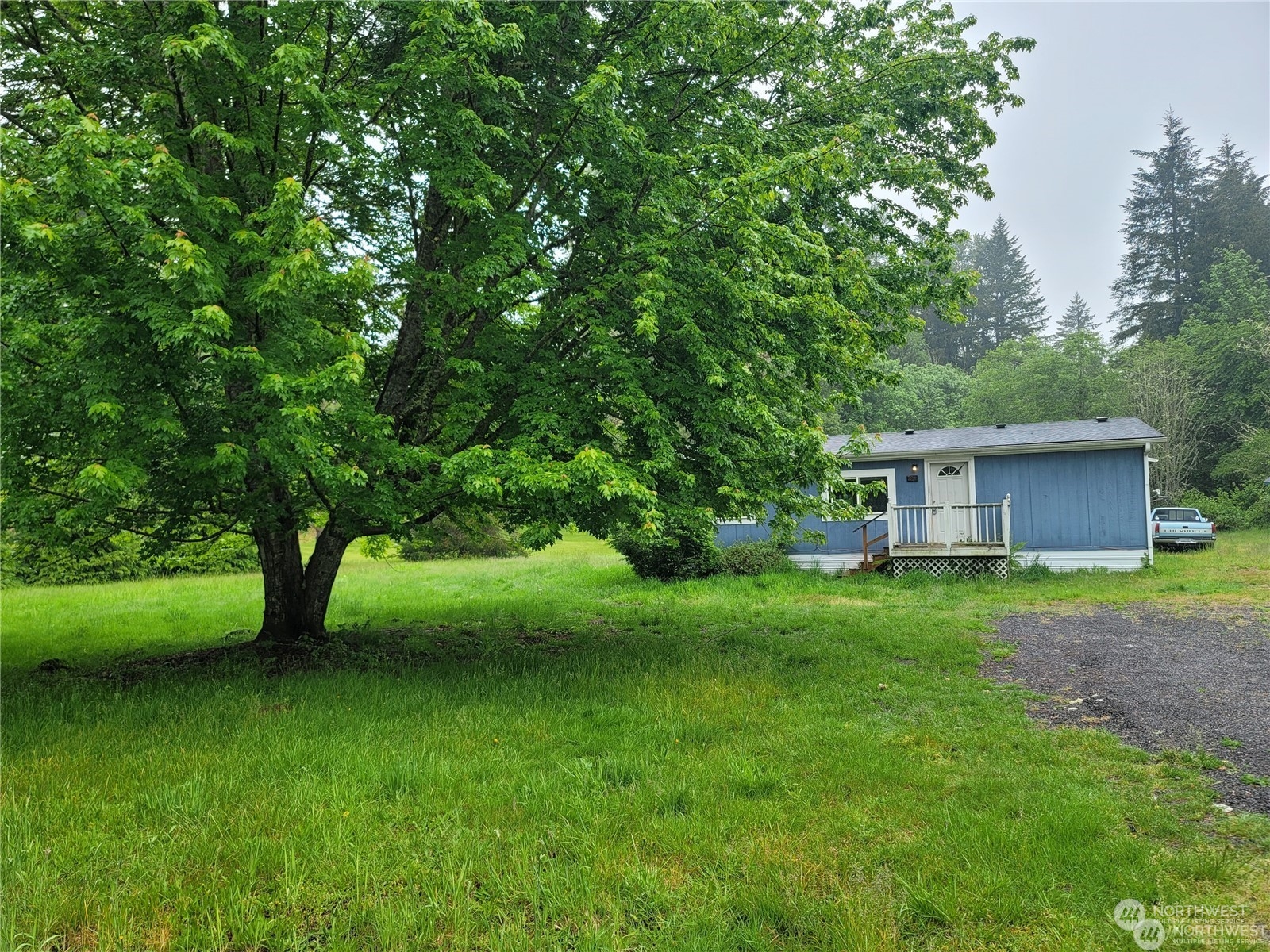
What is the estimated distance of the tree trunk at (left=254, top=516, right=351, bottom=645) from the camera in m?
8.06

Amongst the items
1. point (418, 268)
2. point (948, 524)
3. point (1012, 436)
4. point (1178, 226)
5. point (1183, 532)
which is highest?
point (1178, 226)

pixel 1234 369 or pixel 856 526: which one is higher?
pixel 1234 369

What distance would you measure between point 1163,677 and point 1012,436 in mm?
11002

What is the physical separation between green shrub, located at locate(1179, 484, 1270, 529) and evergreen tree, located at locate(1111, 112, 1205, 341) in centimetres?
1998

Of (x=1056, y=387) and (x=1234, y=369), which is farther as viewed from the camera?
(x=1056, y=387)

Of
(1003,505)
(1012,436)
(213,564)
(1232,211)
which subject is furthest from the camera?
(1232,211)

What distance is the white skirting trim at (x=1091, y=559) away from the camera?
575 inches

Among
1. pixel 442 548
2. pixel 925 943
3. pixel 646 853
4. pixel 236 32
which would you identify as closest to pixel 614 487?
pixel 646 853

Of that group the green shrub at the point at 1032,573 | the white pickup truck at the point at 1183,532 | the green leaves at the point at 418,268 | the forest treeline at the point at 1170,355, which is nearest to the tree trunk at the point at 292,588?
the green leaves at the point at 418,268

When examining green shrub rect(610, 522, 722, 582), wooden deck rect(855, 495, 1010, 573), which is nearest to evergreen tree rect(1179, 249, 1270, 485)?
wooden deck rect(855, 495, 1010, 573)

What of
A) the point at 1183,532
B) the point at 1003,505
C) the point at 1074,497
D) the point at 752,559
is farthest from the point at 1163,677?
the point at 1183,532

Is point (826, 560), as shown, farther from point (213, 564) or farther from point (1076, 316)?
point (1076, 316)

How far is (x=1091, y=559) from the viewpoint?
1488cm

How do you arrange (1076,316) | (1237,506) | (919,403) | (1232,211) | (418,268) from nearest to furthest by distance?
(418,268)
(1237,506)
(919,403)
(1232,211)
(1076,316)
